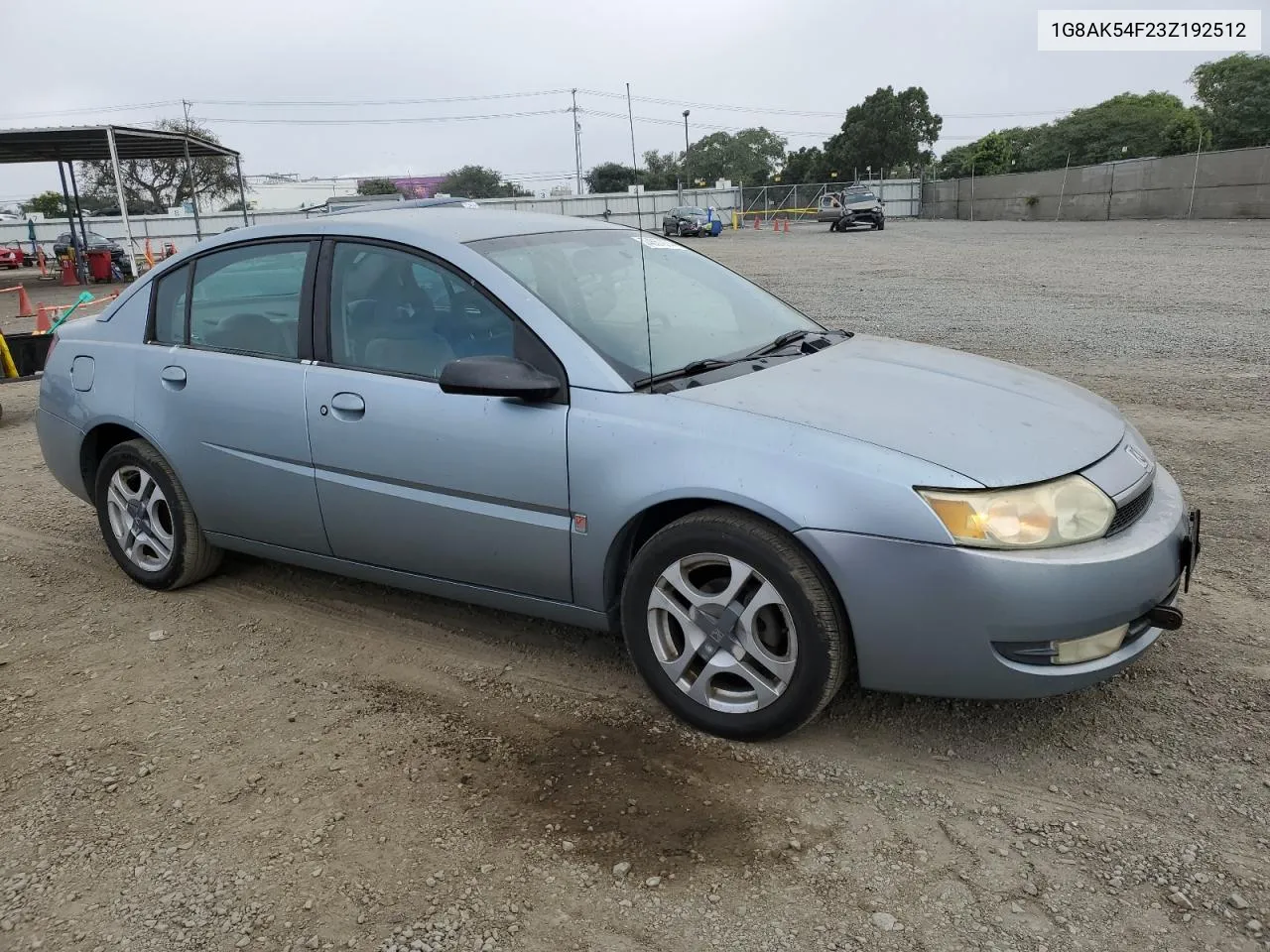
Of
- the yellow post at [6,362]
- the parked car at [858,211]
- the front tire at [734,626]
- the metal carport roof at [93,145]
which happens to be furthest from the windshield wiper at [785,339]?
the parked car at [858,211]

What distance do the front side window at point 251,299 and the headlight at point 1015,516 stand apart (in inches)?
98.9

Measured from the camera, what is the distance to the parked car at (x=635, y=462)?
8.63 feet

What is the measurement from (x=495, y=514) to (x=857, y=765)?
1.40 meters

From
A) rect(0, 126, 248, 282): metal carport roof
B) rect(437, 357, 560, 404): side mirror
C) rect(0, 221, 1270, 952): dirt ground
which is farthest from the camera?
rect(0, 126, 248, 282): metal carport roof

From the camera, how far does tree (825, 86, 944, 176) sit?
244 feet

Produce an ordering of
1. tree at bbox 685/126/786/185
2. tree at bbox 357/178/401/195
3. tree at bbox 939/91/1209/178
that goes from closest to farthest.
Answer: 1. tree at bbox 357/178/401/195
2. tree at bbox 939/91/1209/178
3. tree at bbox 685/126/786/185

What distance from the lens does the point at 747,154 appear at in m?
79.6

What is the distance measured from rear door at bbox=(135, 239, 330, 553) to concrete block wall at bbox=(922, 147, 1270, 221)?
34099 millimetres

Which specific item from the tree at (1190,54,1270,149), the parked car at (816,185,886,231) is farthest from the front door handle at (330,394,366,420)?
the tree at (1190,54,1270,149)

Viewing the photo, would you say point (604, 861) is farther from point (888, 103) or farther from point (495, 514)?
point (888, 103)

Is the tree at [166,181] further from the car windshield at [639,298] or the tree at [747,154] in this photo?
the car windshield at [639,298]

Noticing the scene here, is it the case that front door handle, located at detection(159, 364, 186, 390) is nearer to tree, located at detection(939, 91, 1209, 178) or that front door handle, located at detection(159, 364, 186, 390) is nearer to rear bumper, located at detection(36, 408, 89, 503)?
rear bumper, located at detection(36, 408, 89, 503)

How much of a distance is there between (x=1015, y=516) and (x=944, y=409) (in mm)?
525

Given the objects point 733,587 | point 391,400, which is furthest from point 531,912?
point 391,400
